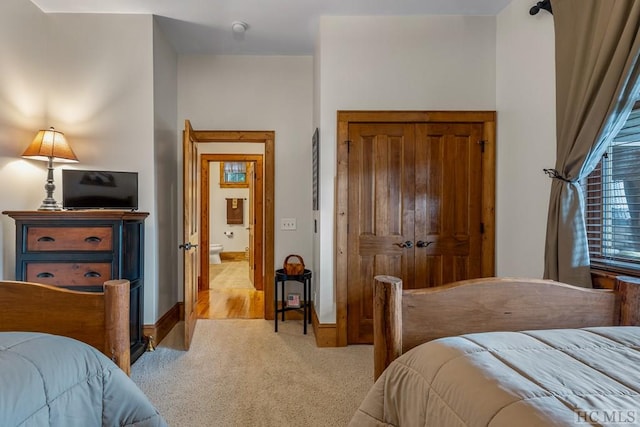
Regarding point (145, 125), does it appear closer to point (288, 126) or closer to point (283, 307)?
point (288, 126)

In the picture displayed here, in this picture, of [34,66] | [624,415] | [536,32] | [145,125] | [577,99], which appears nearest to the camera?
[624,415]

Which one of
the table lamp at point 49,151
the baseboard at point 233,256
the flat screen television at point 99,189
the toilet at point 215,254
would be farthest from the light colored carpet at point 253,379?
the baseboard at point 233,256

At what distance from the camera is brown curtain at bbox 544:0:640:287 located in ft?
5.65

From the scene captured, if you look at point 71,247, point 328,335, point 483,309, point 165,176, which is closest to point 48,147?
point 71,247

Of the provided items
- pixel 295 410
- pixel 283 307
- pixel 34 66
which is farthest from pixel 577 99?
pixel 34 66

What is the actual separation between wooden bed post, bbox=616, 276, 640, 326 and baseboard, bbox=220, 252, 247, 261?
744cm

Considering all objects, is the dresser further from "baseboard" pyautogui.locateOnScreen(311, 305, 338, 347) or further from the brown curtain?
the brown curtain

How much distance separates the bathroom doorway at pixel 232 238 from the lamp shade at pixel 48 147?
213 cm

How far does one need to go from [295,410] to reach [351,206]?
1.64 meters

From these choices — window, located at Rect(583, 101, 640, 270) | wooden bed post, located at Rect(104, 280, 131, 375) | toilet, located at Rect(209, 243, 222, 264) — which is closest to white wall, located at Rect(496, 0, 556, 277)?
window, located at Rect(583, 101, 640, 270)

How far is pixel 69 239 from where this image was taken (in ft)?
8.26

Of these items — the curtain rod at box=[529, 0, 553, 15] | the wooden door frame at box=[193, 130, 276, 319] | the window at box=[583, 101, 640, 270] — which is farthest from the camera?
the wooden door frame at box=[193, 130, 276, 319]

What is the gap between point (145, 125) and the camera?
307 cm

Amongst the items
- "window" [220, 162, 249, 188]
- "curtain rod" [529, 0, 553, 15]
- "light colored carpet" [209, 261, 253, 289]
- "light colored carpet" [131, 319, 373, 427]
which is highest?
"curtain rod" [529, 0, 553, 15]
